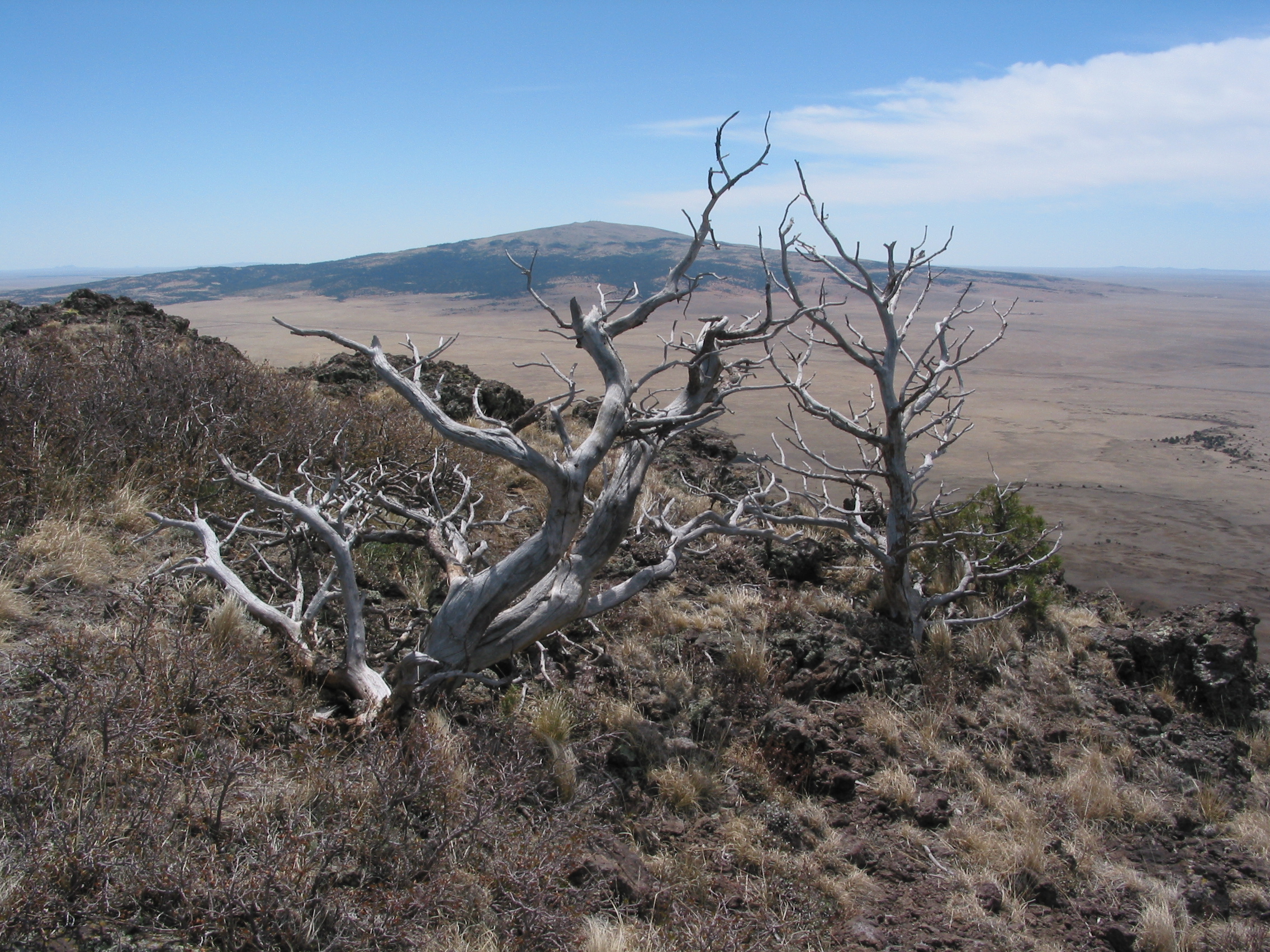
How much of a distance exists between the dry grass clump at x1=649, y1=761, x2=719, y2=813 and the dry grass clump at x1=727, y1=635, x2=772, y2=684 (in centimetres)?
117

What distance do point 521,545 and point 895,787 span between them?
272 cm

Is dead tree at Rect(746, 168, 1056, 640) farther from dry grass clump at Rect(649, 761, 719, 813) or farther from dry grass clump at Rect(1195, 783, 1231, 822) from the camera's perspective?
dry grass clump at Rect(649, 761, 719, 813)

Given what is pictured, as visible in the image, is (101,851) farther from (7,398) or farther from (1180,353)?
(1180,353)

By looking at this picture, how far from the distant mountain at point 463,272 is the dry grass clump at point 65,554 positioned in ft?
201

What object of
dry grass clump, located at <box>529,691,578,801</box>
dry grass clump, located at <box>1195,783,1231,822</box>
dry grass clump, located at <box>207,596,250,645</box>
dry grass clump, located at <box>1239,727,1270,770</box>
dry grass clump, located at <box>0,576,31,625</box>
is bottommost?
dry grass clump, located at <box>1239,727,1270,770</box>

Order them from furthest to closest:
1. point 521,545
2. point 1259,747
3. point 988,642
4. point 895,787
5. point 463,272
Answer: point 463,272 → point 988,642 → point 1259,747 → point 521,545 → point 895,787

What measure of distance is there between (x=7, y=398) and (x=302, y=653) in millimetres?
3762

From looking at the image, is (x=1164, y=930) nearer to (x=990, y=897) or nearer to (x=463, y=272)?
(x=990, y=897)

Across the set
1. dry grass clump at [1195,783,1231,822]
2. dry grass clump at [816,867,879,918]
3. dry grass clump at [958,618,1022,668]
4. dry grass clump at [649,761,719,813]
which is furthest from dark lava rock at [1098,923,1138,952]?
dry grass clump at [958,618,1022,668]

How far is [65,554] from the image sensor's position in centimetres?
449

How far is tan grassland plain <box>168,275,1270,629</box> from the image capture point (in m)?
11.2

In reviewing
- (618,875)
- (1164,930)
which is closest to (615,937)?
(618,875)

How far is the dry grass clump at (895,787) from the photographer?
180 inches

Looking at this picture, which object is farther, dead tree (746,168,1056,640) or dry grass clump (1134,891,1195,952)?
dead tree (746,168,1056,640)
